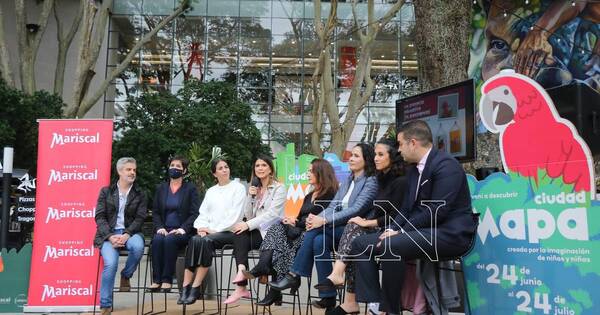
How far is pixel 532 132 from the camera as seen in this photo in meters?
3.78

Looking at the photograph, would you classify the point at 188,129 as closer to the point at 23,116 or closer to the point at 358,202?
the point at 23,116

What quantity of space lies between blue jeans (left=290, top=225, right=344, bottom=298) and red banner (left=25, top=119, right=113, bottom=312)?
2575 millimetres

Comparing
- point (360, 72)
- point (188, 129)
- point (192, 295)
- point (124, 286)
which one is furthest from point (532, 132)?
point (188, 129)

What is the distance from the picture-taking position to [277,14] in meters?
26.1

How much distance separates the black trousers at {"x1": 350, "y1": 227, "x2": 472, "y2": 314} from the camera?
3.70 m

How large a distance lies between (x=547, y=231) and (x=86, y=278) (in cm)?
467

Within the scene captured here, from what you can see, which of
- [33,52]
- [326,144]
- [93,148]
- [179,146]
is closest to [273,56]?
[326,144]

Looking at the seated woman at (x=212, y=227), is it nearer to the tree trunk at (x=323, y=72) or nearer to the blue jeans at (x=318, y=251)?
the blue jeans at (x=318, y=251)

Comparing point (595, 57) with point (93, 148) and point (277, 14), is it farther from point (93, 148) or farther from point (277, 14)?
point (93, 148)

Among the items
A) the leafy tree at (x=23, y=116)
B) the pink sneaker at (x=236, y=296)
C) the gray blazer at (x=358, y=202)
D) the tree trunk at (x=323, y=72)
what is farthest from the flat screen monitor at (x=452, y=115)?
the leafy tree at (x=23, y=116)

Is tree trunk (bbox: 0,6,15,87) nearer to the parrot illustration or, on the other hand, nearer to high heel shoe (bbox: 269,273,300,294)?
high heel shoe (bbox: 269,273,300,294)

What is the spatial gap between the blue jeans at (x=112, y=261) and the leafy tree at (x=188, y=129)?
491 inches

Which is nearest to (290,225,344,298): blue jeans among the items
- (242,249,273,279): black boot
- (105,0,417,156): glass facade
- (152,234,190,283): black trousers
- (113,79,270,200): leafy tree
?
(242,249,273,279): black boot

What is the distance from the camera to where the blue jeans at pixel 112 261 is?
550 cm
